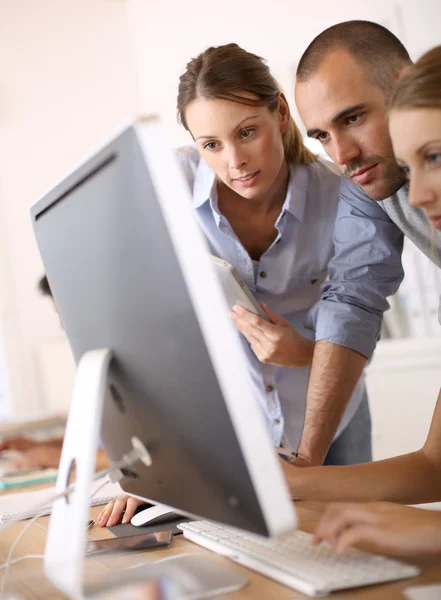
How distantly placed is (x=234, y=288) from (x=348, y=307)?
0.25 m

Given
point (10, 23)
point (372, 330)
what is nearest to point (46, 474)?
point (372, 330)

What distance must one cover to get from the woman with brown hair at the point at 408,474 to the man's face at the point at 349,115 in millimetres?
314

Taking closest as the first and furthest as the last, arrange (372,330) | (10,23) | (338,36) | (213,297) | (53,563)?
(213,297) < (53,563) < (338,36) < (372,330) < (10,23)

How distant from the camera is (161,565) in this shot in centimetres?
88

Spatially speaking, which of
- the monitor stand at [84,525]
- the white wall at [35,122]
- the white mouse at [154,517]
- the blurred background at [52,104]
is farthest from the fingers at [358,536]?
the white wall at [35,122]

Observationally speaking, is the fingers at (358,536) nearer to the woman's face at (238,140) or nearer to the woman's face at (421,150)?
the woman's face at (421,150)

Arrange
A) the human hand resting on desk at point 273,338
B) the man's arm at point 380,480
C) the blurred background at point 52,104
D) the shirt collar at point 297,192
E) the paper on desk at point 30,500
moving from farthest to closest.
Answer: the blurred background at point 52,104
the shirt collar at point 297,192
the human hand resting on desk at point 273,338
the paper on desk at point 30,500
the man's arm at point 380,480

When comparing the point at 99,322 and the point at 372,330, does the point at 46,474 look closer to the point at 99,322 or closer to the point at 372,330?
the point at 372,330

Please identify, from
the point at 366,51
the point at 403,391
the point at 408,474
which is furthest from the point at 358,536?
the point at 403,391

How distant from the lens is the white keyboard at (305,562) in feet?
2.42

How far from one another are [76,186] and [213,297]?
0.26 m

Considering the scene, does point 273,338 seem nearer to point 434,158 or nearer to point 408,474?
point 408,474

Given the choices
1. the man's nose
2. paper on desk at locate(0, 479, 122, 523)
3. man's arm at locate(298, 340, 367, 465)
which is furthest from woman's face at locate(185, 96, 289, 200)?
paper on desk at locate(0, 479, 122, 523)

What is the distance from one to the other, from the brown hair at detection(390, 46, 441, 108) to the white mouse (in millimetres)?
700
